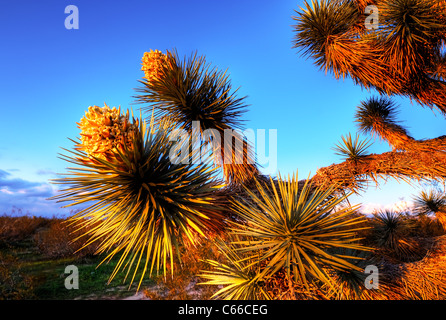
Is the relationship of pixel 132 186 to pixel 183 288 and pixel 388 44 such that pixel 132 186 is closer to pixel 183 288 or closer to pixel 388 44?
pixel 388 44

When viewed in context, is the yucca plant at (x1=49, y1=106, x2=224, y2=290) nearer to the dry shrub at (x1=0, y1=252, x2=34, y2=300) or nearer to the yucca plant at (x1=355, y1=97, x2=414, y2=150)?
the yucca plant at (x1=355, y1=97, x2=414, y2=150)

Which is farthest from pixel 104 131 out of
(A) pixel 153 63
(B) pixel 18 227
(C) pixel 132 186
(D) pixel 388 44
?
(B) pixel 18 227

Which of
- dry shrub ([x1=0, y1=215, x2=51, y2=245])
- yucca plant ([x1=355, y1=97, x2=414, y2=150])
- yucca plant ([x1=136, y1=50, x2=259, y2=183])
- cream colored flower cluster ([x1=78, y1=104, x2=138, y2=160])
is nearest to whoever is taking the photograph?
cream colored flower cluster ([x1=78, y1=104, x2=138, y2=160])

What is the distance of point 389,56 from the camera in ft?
9.98

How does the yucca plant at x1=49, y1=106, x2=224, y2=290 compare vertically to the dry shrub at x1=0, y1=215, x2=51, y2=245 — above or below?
above

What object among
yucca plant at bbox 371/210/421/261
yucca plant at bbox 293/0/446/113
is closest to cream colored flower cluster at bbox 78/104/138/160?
yucca plant at bbox 293/0/446/113

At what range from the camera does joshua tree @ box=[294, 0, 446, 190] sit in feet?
8.48

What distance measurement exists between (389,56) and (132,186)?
11.7 feet

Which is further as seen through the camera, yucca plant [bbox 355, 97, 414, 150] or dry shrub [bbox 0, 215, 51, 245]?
dry shrub [bbox 0, 215, 51, 245]

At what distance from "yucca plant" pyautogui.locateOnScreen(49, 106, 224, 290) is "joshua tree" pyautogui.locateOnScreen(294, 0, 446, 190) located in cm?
148

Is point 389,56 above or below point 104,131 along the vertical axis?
above

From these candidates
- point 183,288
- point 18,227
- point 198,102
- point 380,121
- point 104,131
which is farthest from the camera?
point 18,227
